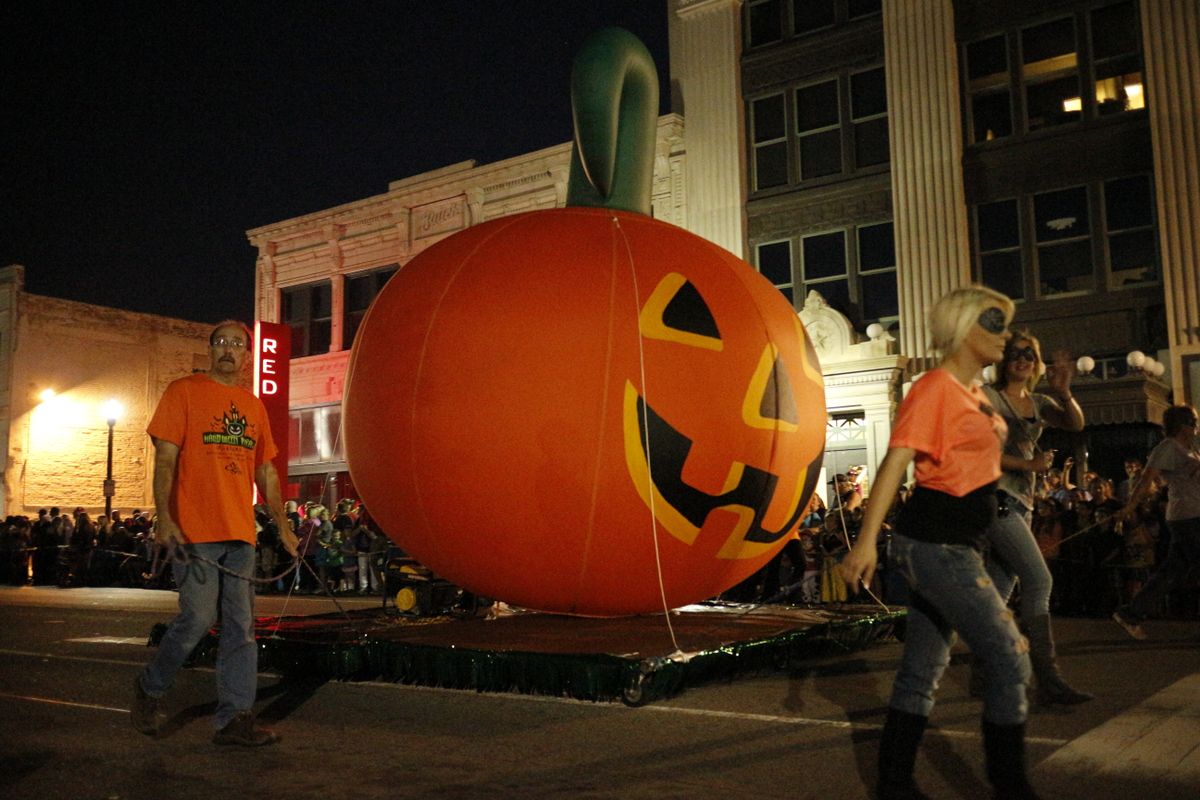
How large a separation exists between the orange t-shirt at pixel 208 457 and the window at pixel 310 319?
23.4 meters

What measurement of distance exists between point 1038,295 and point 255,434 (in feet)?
51.8

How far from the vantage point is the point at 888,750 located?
3.50m

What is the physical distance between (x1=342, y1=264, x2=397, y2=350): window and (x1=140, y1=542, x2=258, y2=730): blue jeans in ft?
74.2

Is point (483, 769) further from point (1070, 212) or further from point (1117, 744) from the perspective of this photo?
point (1070, 212)

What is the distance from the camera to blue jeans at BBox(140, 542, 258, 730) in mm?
4848

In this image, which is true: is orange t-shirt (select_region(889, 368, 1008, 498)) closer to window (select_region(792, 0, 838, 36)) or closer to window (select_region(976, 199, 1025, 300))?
window (select_region(976, 199, 1025, 300))

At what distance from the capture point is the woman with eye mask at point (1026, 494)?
543 cm

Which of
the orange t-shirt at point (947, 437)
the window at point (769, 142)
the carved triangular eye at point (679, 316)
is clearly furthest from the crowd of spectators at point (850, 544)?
the window at point (769, 142)

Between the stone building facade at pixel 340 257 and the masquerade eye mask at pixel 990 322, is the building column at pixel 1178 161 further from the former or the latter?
the masquerade eye mask at pixel 990 322

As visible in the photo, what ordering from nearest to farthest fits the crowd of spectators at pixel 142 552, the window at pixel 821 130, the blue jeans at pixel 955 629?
the blue jeans at pixel 955 629, the crowd of spectators at pixel 142 552, the window at pixel 821 130

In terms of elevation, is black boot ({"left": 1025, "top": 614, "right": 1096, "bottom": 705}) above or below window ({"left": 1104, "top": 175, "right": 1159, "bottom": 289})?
below

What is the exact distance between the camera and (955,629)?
11.5 feet

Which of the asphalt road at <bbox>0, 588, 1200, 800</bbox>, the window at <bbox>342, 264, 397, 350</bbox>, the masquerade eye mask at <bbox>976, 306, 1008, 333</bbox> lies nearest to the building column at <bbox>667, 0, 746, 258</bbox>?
the window at <bbox>342, 264, 397, 350</bbox>

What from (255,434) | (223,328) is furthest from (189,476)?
(223,328)
